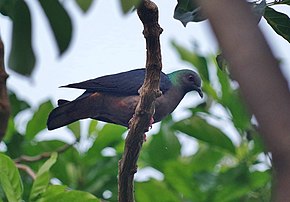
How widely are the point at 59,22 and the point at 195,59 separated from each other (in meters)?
4.39

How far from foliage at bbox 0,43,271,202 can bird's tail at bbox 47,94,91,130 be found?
404 millimetres

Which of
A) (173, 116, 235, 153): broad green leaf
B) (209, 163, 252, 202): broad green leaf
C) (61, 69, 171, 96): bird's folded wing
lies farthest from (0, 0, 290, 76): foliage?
(173, 116, 235, 153): broad green leaf

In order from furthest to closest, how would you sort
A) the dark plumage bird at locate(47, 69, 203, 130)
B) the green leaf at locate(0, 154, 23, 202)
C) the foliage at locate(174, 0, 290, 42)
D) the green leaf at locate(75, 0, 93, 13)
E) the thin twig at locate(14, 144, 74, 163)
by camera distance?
the thin twig at locate(14, 144, 74, 163) → the dark plumage bird at locate(47, 69, 203, 130) → the green leaf at locate(0, 154, 23, 202) → the foliage at locate(174, 0, 290, 42) → the green leaf at locate(75, 0, 93, 13)

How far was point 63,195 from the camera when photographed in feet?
10.1

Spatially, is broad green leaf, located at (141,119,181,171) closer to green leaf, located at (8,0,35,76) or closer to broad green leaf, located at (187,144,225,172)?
broad green leaf, located at (187,144,225,172)

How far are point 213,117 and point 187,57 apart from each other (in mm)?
735

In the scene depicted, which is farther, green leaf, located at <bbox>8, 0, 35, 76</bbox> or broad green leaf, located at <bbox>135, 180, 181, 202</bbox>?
broad green leaf, located at <bbox>135, 180, 181, 202</bbox>

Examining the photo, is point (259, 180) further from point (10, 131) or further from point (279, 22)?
point (279, 22)

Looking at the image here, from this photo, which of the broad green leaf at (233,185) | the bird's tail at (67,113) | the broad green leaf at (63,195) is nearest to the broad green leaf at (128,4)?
the broad green leaf at (63,195)

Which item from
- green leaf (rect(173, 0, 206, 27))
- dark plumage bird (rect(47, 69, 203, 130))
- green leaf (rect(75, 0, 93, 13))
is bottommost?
dark plumage bird (rect(47, 69, 203, 130))

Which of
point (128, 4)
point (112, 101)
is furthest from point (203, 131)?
point (128, 4)

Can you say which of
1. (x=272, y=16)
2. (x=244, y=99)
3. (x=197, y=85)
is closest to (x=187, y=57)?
Answer: (x=197, y=85)

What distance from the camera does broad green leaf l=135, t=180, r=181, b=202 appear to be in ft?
13.6

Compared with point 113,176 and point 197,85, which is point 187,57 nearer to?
point 197,85
